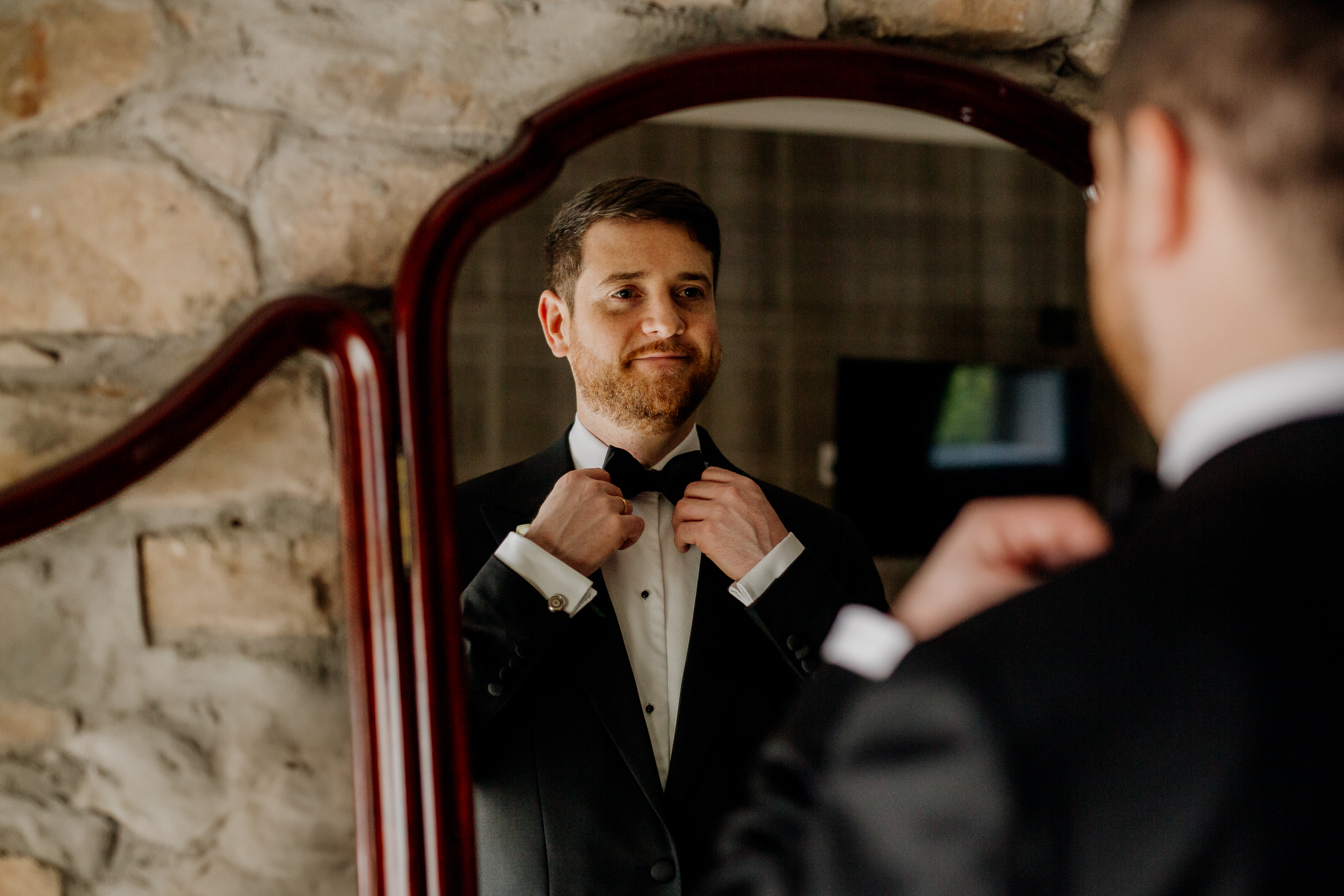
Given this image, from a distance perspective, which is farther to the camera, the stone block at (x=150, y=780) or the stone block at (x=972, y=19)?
the stone block at (x=972, y=19)

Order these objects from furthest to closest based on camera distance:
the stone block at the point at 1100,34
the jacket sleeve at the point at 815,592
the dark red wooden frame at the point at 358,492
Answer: the stone block at the point at 1100,34, the jacket sleeve at the point at 815,592, the dark red wooden frame at the point at 358,492

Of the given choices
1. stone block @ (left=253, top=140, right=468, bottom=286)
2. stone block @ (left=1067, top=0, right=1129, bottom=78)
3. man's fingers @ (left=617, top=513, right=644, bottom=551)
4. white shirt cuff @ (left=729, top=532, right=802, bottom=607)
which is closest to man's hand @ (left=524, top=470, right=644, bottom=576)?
man's fingers @ (left=617, top=513, right=644, bottom=551)

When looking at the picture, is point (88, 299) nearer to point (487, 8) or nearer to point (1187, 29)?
point (487, 8)

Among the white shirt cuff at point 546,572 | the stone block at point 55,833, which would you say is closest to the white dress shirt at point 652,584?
the white shirt cuff at point 546,572

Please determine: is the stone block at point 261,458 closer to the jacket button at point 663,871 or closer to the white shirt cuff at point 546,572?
the white shirt cuff at point 546,572

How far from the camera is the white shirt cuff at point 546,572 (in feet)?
3.10

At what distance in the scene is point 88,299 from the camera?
0.93m

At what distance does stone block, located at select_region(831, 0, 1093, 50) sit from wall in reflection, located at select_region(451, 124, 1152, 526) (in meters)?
0.13

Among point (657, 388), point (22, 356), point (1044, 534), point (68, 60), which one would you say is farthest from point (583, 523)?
point (68, 60)

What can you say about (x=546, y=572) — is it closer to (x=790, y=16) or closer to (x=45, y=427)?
(x=45, y=427)

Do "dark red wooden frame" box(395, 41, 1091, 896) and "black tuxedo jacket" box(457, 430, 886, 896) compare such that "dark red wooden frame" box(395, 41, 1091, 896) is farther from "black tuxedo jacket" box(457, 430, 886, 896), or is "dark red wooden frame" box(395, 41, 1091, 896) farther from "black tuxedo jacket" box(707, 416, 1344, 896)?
"black tuxedo jacket" box(707, 416, 1344, 896)

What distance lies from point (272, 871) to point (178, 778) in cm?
12

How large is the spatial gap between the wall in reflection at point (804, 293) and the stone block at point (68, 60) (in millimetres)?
366

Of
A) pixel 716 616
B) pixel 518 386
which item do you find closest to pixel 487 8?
pixel 518 386
